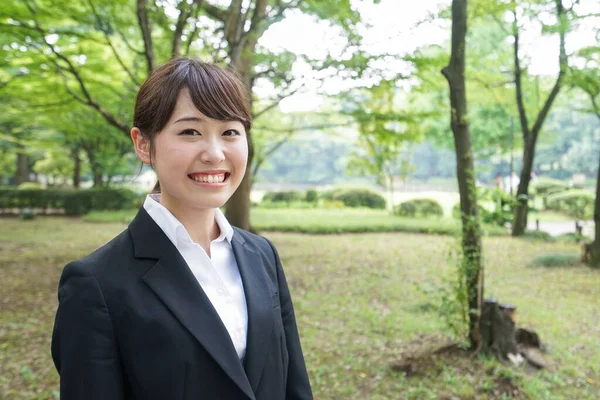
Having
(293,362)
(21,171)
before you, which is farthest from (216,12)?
(21,171)

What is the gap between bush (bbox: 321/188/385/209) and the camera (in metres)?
22.8

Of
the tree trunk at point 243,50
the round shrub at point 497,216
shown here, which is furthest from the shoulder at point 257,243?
the tree trunk at point 243,50

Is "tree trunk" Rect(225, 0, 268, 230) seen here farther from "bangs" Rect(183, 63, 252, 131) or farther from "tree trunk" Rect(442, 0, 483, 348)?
"bangs" Rect(183, 63, 252, 131)

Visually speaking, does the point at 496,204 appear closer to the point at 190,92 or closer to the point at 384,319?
the point at 384,319

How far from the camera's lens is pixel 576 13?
9.05m

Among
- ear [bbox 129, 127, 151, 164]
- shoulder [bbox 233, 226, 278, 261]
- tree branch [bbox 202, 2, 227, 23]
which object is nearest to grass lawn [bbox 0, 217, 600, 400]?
shoulder [bbox 233, 226, 278, 261]

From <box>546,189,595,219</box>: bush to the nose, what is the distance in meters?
19.7

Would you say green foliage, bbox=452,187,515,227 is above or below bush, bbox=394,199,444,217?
above

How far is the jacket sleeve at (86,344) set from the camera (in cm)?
105

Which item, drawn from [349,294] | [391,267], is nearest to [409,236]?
[391,267]

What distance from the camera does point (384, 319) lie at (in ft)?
20.4

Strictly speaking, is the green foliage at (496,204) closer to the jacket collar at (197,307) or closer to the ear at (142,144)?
the jacket collar at (197,307)

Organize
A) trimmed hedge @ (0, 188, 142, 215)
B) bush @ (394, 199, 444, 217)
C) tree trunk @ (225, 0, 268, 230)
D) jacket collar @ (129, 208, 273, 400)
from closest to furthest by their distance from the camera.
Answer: jacket collar @ (129, 208, 273, 400)
tree trunk @ (225, 0, 268, 230)
bush @ (394, 199, 444, 217)
trimmed hedge @ (0, 188, 142, 215)

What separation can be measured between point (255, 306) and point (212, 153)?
457mm
